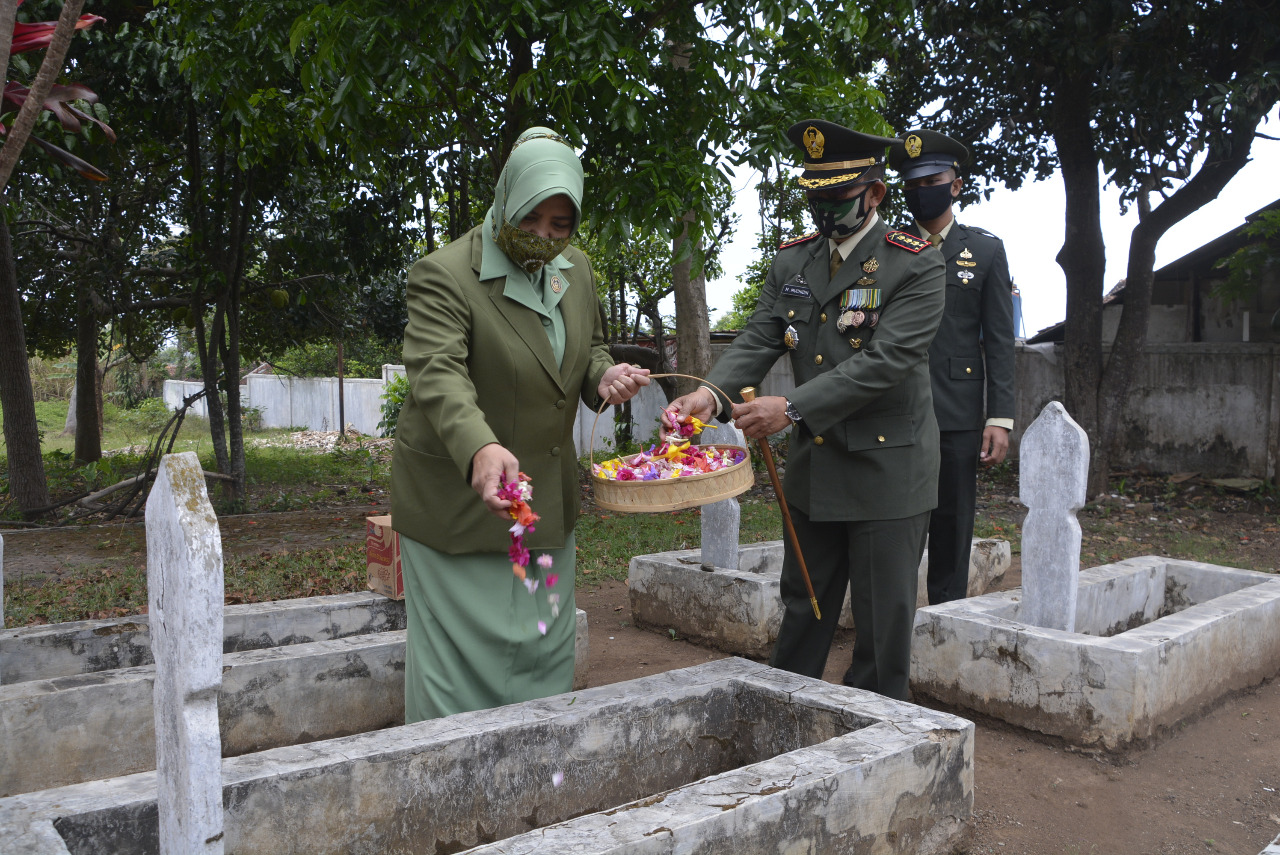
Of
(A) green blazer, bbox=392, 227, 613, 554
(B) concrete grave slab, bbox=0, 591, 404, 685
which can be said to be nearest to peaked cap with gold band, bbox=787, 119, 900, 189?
(A) green blazer, bbox=392, 227, 613, 554

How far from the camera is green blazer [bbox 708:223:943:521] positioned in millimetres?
3076

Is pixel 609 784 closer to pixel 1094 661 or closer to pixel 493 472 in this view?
pixel 493 472

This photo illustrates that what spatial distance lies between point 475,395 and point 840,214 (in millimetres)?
1412

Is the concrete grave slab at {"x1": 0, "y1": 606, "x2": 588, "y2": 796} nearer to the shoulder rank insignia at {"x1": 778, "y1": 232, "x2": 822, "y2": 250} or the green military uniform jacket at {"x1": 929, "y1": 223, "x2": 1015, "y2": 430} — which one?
the shoulder rank insignia at {"x1": 778, "y1": 232, "x2": 822, "y2": 250}

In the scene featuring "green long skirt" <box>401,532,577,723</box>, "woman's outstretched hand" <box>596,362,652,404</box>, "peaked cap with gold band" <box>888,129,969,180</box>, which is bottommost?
"green long skirt" <box>401,532,577,723</box>

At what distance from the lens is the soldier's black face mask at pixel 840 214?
3244 millimetres

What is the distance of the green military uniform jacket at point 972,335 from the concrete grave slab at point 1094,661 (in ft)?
2.95

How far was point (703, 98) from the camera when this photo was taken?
666 cm

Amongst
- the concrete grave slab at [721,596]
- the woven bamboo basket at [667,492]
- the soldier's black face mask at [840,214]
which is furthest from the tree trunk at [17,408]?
the soldier's black face mask at [840,214]

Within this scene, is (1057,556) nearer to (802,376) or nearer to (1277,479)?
(802,376)

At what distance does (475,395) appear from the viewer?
106 inches

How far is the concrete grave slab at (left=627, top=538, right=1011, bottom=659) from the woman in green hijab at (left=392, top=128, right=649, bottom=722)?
1953mm

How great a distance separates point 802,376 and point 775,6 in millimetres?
3456

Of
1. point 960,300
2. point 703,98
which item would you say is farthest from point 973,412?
point 703,98
